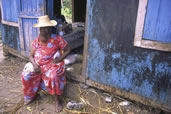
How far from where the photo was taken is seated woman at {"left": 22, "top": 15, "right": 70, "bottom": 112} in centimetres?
274

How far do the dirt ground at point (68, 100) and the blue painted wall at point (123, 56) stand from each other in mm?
317

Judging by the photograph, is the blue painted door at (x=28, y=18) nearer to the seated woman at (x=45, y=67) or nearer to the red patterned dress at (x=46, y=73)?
the seated woman at (x=45, y=67)

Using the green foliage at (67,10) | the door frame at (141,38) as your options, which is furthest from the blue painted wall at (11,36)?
the green foliage at (67,10)

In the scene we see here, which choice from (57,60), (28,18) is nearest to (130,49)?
(57,60)

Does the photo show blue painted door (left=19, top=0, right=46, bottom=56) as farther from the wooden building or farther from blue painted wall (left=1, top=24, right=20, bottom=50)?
the wooden building

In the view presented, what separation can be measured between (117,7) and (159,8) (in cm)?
65

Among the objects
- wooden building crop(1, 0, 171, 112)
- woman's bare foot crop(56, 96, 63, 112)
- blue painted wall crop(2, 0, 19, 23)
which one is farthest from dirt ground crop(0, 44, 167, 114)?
blue painted wall crop(2, 0, 19, 23)

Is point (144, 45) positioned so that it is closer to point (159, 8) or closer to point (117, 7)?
point (159, 8)

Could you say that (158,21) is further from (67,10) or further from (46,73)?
(67,10)

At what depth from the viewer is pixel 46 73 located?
9.15ft

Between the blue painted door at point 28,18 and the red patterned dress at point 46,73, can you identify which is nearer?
the red patterned dress at point 46,73

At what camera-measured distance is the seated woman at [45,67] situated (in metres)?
2.74

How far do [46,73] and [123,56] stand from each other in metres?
1.38

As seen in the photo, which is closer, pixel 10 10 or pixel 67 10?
pixel 10 10
